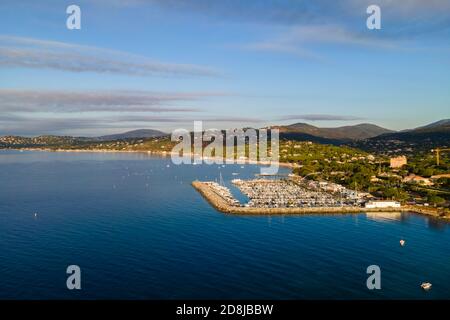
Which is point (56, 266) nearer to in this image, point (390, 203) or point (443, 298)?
point (443, 298)

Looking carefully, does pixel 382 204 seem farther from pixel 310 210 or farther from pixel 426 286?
pixel 426 286

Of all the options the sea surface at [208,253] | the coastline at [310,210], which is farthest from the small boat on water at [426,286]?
the coastline at [310,210]

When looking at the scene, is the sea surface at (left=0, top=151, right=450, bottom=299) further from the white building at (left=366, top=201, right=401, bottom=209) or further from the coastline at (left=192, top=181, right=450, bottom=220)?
the white building at (left=366, top=201, right=401, bottom=209)

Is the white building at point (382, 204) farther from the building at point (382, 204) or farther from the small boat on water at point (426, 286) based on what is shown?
the small boat on water at point (426, 286)

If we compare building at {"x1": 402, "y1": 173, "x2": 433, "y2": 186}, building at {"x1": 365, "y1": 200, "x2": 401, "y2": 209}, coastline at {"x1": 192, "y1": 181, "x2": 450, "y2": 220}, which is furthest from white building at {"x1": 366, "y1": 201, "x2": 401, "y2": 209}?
building at {"x1": 402, "y1": 173, "x2": 433, "y2": 186}

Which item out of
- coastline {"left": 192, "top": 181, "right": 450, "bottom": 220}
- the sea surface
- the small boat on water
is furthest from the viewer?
coastline {"left": 192, "top": 181, "right": 450, "bottom": 220}

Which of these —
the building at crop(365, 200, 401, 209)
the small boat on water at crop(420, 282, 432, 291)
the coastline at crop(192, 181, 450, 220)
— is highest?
the building at crop(365, 200, 401, 209)

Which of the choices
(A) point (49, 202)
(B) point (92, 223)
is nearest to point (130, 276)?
(B) point (92, 223)

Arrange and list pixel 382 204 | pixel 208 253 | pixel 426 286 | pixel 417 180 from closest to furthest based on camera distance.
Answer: pixel 426 286 → pixel 208 253 → pixel 382 204 → pixel 417 180

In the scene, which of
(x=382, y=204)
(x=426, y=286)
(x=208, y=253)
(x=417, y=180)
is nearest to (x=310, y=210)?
(x=382, y=204)
